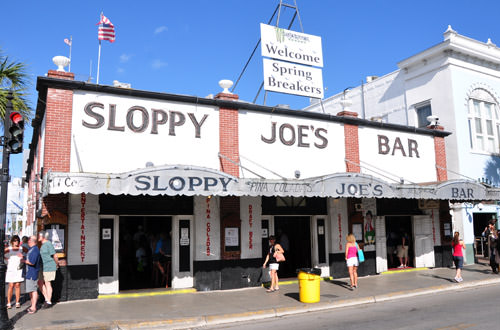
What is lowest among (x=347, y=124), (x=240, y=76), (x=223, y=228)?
(x=223, y=228)

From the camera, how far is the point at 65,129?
39.2 feet

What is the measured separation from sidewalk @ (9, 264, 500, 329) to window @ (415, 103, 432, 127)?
30.0 ft

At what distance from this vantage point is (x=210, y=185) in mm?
11594

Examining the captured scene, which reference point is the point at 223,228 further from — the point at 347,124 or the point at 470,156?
the point at 470,156

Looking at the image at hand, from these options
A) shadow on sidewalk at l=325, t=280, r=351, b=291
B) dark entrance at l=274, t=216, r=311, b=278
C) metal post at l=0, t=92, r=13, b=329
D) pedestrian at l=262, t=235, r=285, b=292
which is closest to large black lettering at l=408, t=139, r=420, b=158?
dark entrance at l=274, t=216, r=311, b=278

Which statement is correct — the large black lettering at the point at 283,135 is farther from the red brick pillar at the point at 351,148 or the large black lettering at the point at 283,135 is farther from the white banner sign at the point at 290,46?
the white banner sign at the point at 290,46

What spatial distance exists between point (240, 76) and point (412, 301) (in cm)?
1019

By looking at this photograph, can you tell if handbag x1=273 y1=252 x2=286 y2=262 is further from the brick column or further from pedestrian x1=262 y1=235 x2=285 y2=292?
the brick column

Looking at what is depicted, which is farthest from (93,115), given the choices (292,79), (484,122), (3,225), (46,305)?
(484,122)

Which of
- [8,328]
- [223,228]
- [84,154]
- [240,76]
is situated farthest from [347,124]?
[8,328]

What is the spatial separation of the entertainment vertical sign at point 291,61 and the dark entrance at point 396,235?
6.12 metres

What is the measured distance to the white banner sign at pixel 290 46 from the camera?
17.2 metres

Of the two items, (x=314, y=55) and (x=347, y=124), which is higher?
(x=314, y=55)

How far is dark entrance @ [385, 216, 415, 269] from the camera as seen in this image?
1836 cm
